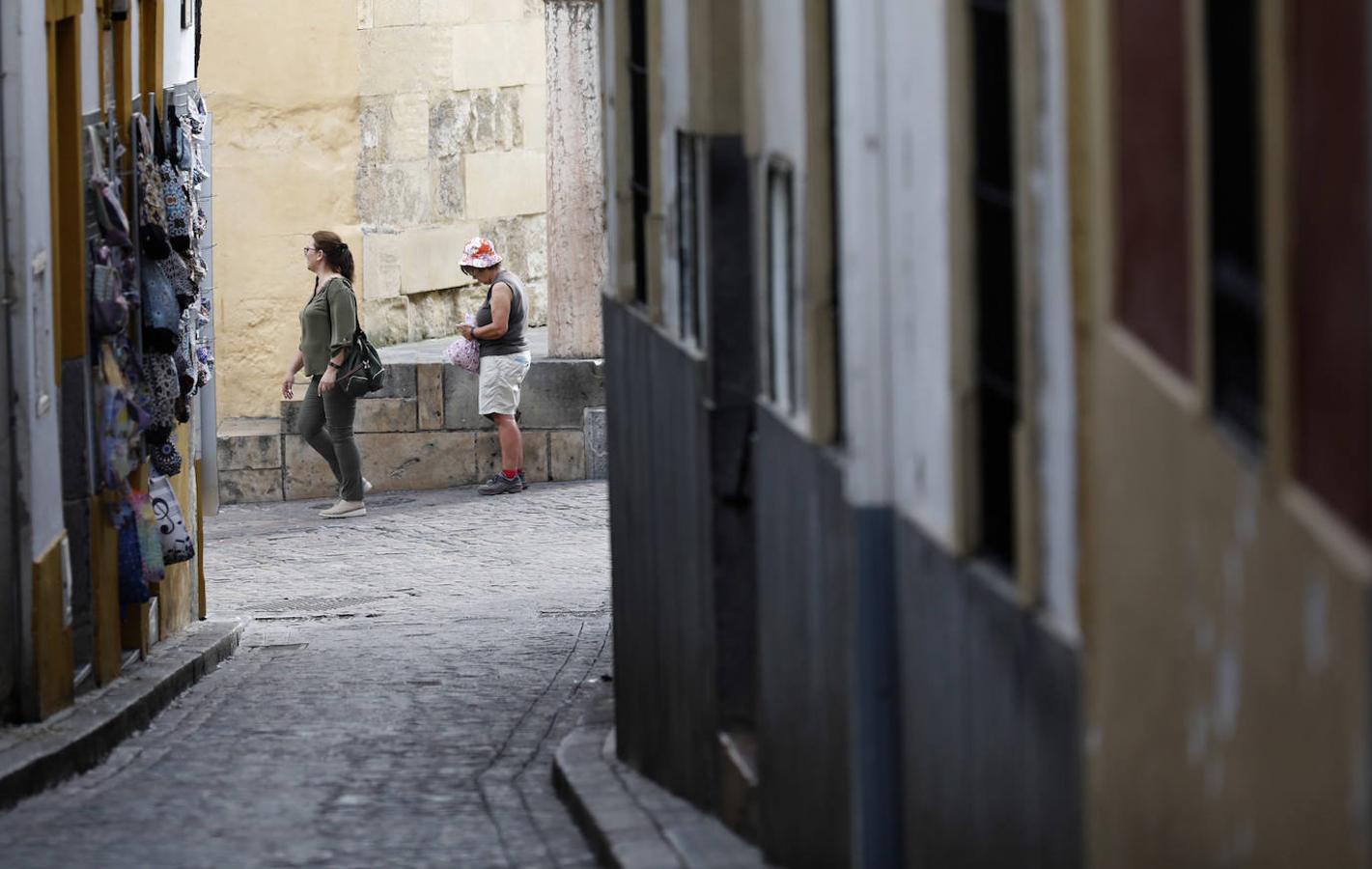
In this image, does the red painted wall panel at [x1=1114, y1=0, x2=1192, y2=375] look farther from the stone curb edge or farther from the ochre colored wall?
the stone curb edge

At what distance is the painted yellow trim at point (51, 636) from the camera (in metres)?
8.65

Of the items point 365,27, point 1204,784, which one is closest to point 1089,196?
point 1204,784

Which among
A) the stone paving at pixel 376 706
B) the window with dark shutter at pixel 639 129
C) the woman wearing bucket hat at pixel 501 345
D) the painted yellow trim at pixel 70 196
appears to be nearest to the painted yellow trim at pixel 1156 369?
the stone paving at pixel 376 706

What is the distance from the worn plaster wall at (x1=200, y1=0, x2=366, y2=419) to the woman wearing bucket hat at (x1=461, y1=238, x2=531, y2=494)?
361 centimetres

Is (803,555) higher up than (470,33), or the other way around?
(470,33)

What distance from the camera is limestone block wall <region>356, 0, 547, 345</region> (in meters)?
22.2

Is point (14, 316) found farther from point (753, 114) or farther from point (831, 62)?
point (831, 62)

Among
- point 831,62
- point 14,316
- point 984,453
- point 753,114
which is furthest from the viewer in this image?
point 14,316

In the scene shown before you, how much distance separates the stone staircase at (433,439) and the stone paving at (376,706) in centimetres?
54

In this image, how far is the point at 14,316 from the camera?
331 inches

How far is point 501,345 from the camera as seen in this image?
709 inches

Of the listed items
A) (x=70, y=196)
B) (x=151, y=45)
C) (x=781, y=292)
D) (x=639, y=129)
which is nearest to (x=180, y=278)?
(x=151, y=45)

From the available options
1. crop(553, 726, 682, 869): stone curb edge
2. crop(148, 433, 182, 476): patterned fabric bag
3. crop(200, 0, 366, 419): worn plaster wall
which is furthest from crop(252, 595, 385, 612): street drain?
crop(200, 0, 366, 419): worn plaster wall

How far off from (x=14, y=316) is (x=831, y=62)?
4372 mm
